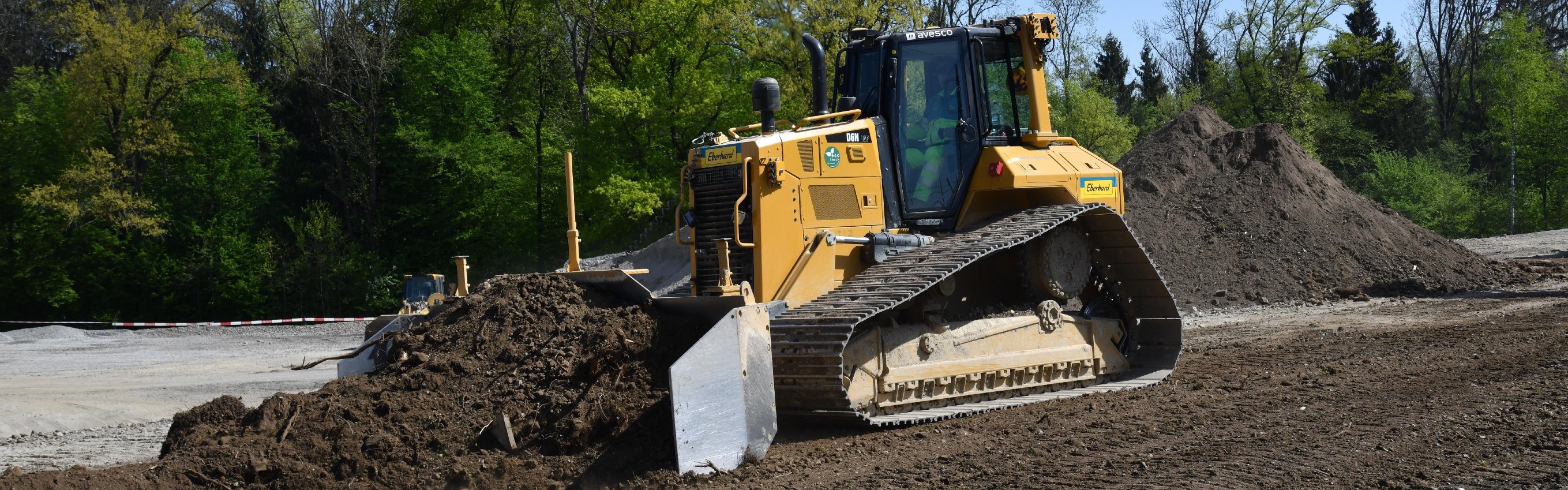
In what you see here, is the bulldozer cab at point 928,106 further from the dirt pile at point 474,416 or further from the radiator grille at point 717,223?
the dirt pile at point 474,416

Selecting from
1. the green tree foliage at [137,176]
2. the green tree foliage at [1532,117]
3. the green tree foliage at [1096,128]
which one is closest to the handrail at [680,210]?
the green tree foliage at [137,176]

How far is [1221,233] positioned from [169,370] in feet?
52.7

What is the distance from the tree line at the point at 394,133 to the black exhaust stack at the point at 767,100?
56.9 feet

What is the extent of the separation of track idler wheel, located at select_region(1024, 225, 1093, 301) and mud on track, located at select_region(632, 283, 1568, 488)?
0.88 m

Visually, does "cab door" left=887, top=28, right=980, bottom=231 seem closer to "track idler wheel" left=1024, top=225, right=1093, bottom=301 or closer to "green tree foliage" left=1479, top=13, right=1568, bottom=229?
"track idler wheel" left=1024, top=225, right=1093, bottom=301

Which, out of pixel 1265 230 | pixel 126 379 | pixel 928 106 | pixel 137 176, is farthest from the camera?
pixel 137 176

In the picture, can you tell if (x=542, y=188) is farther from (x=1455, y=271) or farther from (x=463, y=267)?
(x=463, y=267)

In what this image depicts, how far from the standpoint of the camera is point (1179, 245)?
1942 cm

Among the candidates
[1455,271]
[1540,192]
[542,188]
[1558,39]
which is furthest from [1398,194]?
[542,188]

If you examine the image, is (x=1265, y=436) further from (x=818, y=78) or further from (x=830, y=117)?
(x=818, y=78)

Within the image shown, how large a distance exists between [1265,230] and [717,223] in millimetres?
14083

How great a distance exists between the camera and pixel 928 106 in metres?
9.05

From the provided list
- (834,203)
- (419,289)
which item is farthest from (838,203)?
(419,289)

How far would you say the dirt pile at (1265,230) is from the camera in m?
18.4
